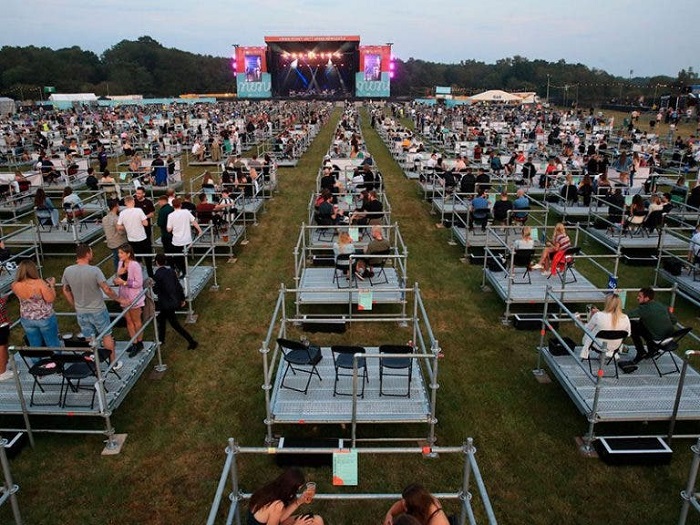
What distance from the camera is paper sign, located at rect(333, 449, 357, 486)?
4844mm

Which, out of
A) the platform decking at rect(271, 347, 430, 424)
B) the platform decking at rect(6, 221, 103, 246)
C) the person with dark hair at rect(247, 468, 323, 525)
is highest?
the person with dark hair at rect(247, 468, 323, 525)

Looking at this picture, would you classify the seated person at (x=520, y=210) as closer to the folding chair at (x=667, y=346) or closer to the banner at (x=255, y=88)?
the folding chair at (x=667, y=346)

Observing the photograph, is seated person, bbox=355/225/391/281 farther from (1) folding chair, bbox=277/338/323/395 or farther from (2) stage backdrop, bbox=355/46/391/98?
(2) stage backdrop, bbox=355/46/391/98

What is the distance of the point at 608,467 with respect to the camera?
7039 millimetres

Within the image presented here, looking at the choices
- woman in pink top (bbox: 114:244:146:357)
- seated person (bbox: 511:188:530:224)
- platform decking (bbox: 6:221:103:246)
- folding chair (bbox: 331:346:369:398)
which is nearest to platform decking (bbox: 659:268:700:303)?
seated person (bbox: 511:188:530:224)

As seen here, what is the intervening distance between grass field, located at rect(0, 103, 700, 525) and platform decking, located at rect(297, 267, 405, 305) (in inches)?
28.5

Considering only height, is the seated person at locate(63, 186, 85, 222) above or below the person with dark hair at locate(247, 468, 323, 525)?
above

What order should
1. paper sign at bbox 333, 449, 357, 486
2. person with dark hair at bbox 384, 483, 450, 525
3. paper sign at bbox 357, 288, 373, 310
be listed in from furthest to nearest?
paper sign at bbox 357, 288, 373, 310 < paper sign at bbox 333, 449, 357, 486 < person with dark hair at bbox 384, 483, 450, 525

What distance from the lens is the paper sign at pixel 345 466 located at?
484 centimetres

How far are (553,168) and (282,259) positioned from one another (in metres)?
12.7

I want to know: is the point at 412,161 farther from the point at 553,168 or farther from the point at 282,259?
the point at 282,259

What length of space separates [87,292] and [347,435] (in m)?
4.39

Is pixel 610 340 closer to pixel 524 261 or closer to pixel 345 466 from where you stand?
pixel 524 261

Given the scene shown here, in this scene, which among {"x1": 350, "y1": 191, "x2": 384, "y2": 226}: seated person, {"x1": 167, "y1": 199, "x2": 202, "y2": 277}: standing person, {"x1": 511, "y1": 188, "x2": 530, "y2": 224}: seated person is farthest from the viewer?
{"x1": 350, "y1": 191, "x2": 384, "y2": 226}: seated person
